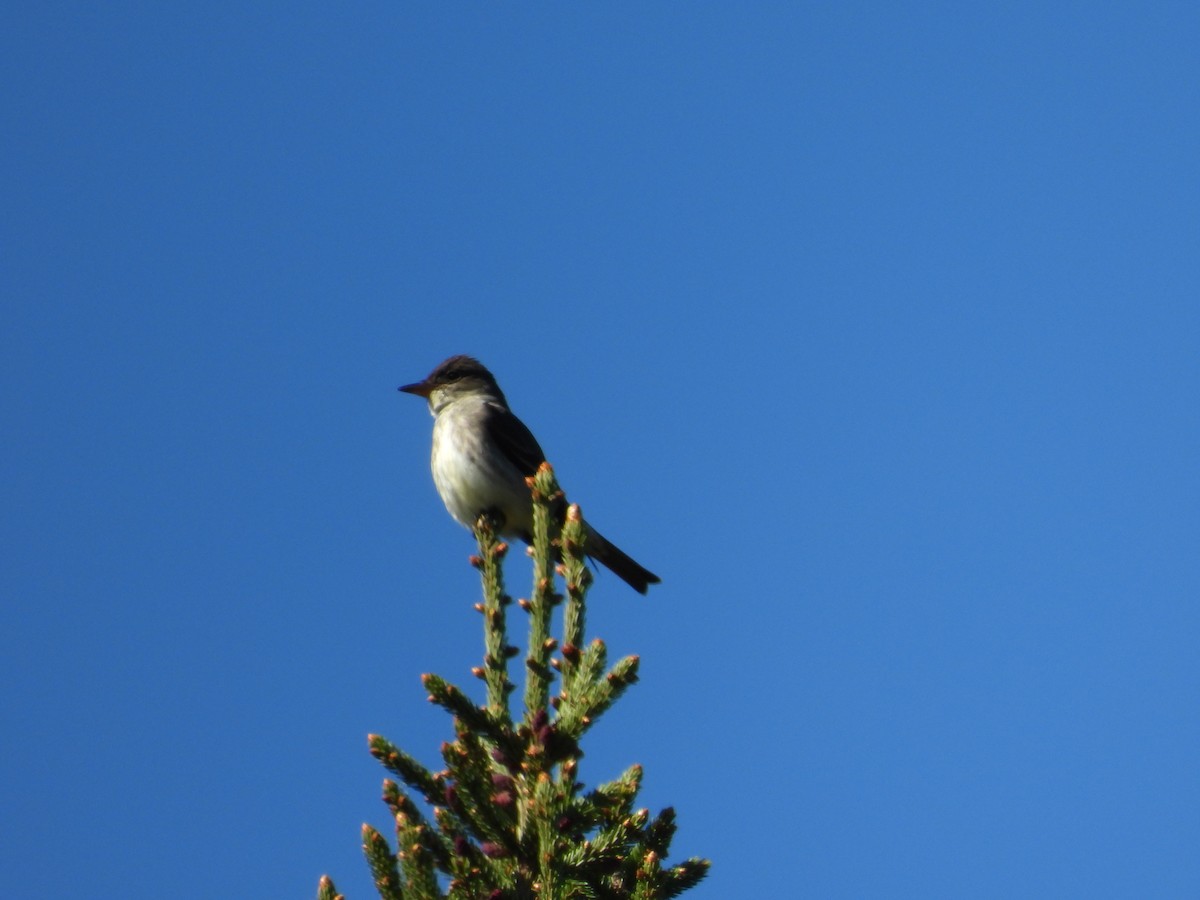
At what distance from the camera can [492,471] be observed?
8.17m

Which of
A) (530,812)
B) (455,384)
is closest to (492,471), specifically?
(455,384)

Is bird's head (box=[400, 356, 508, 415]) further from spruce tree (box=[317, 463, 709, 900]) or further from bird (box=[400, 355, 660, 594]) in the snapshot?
spruce tree (box=[317, 463, 709, 900])

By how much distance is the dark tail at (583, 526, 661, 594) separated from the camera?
816 cm

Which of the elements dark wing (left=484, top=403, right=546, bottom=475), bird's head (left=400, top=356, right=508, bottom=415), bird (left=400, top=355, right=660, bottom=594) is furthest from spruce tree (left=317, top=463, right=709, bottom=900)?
bird's head (left=400, top=356, right=508, bottom=415)

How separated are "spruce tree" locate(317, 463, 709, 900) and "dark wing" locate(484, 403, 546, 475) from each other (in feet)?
15.8

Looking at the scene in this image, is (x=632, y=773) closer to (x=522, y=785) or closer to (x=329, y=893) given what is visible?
(x=522, y=785)

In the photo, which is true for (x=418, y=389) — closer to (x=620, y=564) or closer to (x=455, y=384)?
(x=455, y=384)

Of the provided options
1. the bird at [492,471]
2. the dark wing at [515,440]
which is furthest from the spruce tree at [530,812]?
the dark wing at [515,440]

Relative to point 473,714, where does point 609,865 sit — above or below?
below

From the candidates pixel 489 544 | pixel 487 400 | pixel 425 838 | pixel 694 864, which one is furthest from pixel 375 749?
pixel 487 400

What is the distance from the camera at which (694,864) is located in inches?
133

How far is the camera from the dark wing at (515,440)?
8477mm

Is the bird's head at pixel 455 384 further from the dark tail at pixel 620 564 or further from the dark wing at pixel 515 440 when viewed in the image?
the dark tail at pixel 620 564

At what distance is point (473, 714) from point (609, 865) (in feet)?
1.75
